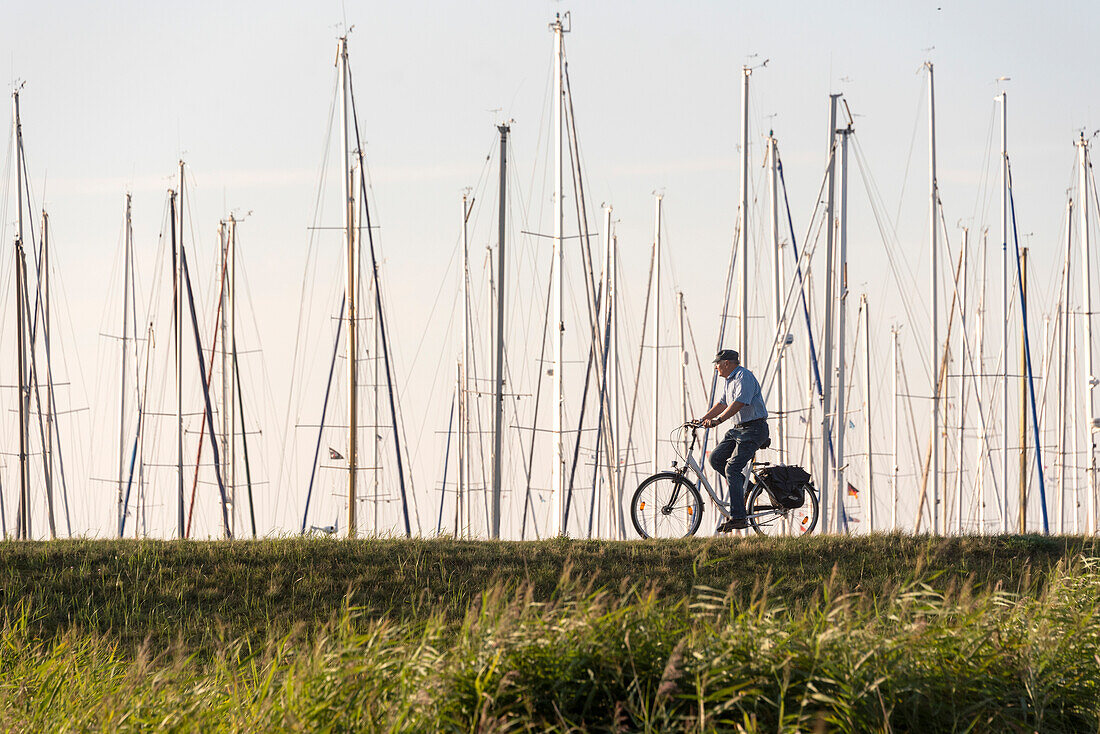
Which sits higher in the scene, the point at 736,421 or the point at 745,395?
the point at 745,395

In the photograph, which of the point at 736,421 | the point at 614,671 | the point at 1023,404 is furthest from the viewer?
the point at 1023,404

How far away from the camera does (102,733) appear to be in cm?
673

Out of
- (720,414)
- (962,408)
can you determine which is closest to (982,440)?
(962,408)

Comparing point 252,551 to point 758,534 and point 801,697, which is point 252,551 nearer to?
point 758,534

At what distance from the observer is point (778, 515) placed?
1295cm

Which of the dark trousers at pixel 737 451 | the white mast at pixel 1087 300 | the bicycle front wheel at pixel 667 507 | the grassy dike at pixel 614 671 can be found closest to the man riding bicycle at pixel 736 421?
the dark trousers at pixel 737 451

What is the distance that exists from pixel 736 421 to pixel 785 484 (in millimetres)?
871

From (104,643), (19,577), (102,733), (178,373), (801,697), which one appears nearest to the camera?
(801,697)

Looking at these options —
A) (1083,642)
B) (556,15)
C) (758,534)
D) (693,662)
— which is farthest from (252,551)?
(556,15)

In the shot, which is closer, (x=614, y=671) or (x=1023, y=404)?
(x=614, y=671)

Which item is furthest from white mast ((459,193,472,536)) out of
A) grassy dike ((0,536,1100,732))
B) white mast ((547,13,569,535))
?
grassy dike ((0,536,1100,732))

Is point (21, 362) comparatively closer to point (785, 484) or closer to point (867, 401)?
point (785, 484)

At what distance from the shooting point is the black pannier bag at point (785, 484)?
12922 millimetres

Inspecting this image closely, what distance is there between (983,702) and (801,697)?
0.94 meters
